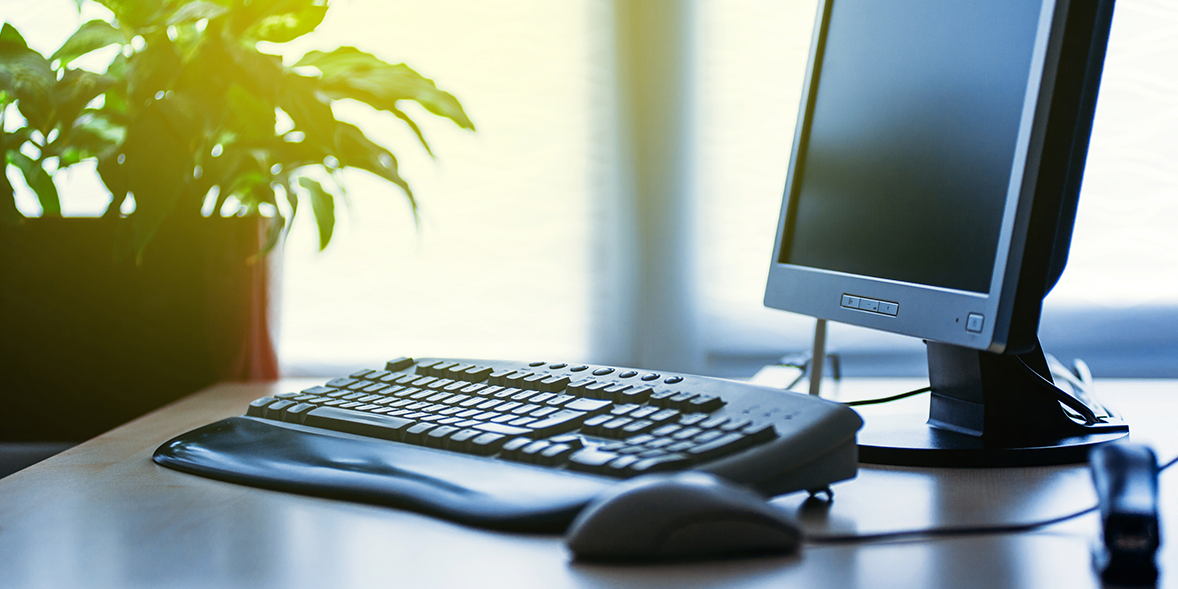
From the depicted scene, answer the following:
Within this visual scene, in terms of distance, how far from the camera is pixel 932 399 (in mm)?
720

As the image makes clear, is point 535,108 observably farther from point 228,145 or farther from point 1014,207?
point 1014,207

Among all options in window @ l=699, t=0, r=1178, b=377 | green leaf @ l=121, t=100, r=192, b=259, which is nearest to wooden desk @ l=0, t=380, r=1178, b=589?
green leaf @ l=121, t=100, r=192, b=259

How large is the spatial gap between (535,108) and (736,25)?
34cm

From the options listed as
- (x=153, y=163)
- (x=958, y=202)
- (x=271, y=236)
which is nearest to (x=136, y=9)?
(x=153, y=163)

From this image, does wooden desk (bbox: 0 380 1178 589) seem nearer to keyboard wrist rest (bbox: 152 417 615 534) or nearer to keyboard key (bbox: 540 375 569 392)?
keyboard wrist rest (bbox: 152 417 615 534)

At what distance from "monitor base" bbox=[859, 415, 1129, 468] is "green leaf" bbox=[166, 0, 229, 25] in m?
0.76

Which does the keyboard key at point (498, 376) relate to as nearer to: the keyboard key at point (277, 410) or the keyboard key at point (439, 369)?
the keyboard key at point (439, 369)

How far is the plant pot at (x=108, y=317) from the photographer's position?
1012mm

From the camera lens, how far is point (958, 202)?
0.63m

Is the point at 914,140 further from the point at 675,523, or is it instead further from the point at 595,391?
the point at 675,523

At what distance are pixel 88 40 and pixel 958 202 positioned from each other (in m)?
0.88

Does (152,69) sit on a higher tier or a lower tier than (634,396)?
higher

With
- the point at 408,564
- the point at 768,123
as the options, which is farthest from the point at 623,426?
the point at 768,123

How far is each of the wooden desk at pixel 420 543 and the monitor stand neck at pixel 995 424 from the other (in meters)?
0.02
